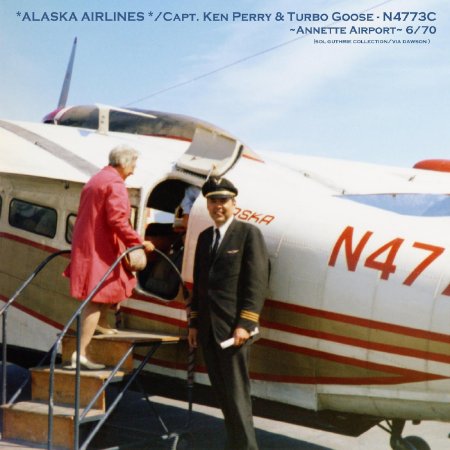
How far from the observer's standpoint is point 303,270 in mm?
5262

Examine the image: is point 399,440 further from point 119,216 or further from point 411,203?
point 119,216

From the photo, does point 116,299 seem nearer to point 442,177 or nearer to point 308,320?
point 308,320

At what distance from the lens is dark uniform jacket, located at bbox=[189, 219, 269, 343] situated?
5.12 metres

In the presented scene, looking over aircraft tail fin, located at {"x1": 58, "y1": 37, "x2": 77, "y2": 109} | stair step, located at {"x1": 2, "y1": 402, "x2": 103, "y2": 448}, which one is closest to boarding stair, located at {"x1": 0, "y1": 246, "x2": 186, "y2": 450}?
stair step, located at {"x1": 2, "y1": 402, "x2": 103, "y2": 448}

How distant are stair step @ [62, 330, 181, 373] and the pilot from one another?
43cm

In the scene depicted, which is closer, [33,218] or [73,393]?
[73,393]

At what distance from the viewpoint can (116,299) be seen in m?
5.66

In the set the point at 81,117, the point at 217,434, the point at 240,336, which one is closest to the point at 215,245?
the point at 240,336

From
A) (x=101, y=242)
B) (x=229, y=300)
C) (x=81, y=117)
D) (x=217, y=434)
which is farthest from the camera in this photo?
(x=81, y=117)

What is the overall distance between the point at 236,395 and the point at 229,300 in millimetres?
648

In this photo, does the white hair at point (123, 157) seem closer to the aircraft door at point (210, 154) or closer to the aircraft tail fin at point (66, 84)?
the aircraft door at point (210, 154)

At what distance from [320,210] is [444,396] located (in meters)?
1.55

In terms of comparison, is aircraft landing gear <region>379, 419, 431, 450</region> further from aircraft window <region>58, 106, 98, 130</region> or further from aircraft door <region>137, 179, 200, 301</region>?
aircraft window <region>58, 106, 98, 130</region>

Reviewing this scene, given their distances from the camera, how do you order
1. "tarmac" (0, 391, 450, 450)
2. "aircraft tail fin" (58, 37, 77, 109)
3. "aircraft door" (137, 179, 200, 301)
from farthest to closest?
1. "aircraft tail fin" (58, 37, 77, 109)
2. "tarmac" (0, 391, 450, 450)
3. "aircraft door" (137, 179, 200, 301)
